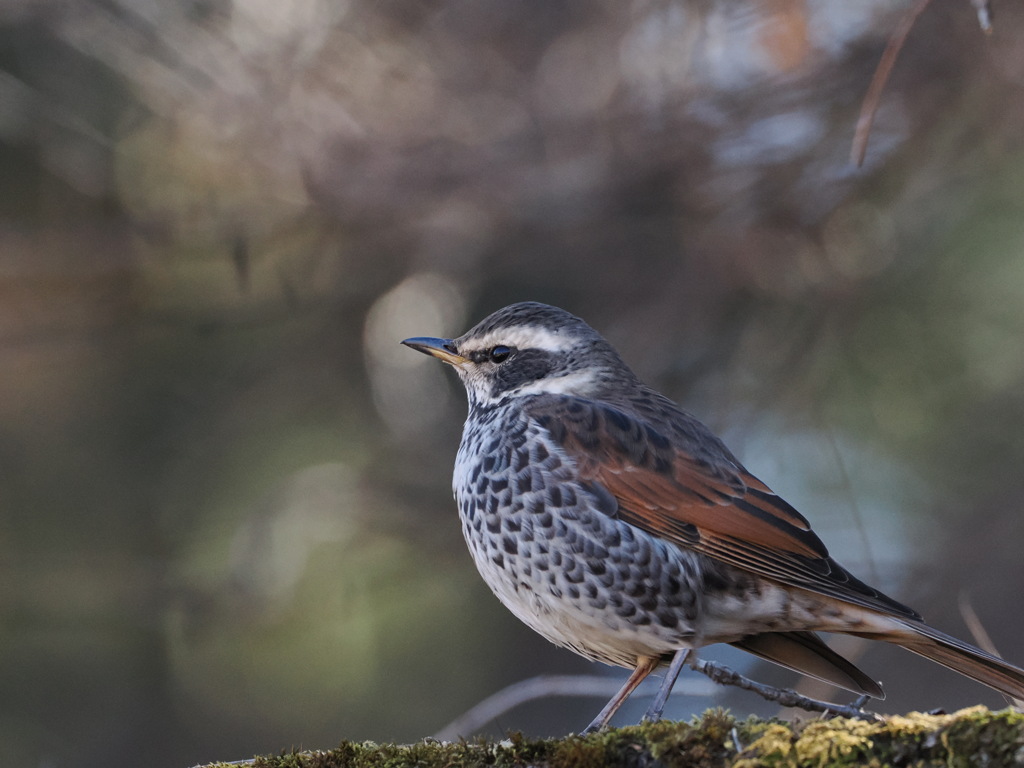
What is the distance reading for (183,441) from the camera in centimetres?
507

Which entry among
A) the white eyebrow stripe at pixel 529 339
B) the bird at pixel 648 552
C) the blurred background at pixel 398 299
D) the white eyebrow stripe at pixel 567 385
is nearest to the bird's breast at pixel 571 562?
the bird at pixel 648 552

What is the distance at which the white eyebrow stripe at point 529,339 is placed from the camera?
388 cm

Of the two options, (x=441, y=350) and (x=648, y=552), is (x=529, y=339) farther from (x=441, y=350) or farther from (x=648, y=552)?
(x=648, y=552)

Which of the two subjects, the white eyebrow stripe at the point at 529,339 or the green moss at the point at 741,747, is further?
the white eyebrow stripe at the point at 529,339

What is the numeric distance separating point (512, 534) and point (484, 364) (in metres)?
0.91

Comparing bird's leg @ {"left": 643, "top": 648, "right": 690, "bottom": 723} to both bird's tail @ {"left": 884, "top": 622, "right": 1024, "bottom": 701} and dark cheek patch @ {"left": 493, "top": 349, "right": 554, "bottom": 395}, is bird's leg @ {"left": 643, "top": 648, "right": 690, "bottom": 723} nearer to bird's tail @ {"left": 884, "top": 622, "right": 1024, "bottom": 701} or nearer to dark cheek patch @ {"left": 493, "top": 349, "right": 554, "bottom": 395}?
bird's tail @ {"left": 884, "top": 622, "right": 1024, "bottom": 701}

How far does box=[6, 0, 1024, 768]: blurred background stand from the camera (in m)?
4.63

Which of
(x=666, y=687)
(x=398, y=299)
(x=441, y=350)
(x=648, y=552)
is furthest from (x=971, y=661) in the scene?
(x=398, y=299)

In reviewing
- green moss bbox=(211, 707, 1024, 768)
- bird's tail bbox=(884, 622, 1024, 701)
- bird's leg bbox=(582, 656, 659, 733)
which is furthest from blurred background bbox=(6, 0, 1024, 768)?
green moss bbox=(211, 707, 1024, 768)

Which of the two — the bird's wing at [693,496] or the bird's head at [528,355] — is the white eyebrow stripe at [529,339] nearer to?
the bird's head at [528,355]

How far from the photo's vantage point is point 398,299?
16.7 ft

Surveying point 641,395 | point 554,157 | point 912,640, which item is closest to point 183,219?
point 554,157

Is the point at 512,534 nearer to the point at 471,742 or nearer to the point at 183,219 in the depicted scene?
the point at 471,742

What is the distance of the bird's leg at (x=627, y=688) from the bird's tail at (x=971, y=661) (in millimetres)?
759
